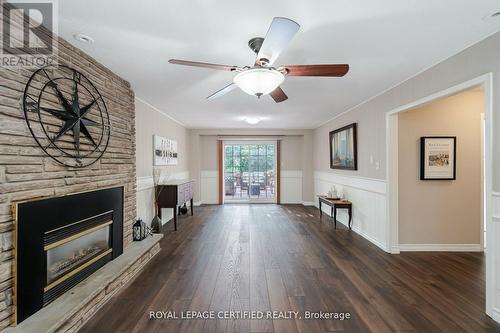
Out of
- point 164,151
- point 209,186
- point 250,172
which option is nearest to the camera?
point 164,151

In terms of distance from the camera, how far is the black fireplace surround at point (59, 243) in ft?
5.53

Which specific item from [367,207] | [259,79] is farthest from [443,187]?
[259,79]

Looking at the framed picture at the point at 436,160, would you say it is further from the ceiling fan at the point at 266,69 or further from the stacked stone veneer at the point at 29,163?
the stacked stone veneer at the point at 29,163

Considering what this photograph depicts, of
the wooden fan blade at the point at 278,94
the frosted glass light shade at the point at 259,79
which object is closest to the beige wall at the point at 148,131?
the wooden fan blade at the point at 278,94

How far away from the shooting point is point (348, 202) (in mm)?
4719

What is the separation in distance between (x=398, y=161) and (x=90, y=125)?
398cm

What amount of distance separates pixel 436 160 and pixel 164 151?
4752 mm

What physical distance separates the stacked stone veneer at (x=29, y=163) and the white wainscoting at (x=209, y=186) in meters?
4.55

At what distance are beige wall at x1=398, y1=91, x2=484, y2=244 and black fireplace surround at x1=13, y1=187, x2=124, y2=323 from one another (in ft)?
12.9

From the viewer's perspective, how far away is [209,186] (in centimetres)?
748

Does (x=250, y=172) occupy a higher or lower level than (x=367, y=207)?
higher

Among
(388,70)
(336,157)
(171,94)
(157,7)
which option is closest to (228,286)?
(157,7)

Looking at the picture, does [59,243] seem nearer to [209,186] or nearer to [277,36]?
[277,36]

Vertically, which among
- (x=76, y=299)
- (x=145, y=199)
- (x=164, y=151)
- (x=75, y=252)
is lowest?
(x=76, y=299)
